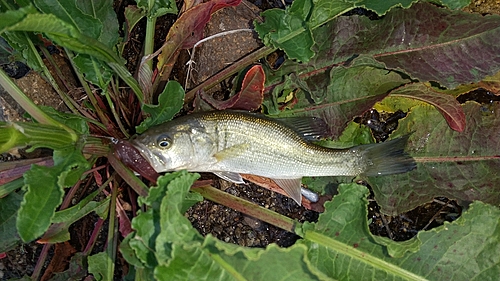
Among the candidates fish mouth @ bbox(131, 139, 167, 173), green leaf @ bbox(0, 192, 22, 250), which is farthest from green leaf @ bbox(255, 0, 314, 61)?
green leaf @ bbox(0, 192, 22, 250)

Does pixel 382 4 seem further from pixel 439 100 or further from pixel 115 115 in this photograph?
pixel 115 115

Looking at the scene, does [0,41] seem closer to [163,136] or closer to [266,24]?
[163,136]

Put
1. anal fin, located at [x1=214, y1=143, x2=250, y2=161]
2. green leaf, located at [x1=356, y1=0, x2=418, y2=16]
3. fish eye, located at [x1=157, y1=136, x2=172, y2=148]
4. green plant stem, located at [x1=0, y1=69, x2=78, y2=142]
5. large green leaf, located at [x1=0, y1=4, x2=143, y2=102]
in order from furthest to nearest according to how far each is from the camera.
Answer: anal fin, located at [x1=214, y1=143, x2=250, y2=161] → fish eye, located at [x1=157, y1=136, x2=172, y2=148] → green leaf, located at [x1=356, y1=0, x2=418, y2=16] → green plant stem, located at [x1=0, y1=69, x2=78, y2=142] → large green leaf, located at [x1=0, y1=4, x2=143, y2=102]

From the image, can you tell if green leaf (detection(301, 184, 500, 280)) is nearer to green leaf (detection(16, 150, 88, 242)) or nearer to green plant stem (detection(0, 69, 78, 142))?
green leaf (detection(16, 150, 88, 242))

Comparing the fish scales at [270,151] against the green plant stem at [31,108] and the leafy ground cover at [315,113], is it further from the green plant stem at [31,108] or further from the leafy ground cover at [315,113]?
the green plant stem at [31,108]

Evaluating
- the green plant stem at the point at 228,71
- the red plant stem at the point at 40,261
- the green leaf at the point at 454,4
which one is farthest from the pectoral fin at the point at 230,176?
the green leaf at the point at 454,4

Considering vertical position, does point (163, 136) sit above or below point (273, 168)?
above

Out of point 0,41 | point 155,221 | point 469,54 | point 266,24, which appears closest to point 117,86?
point 0,41
